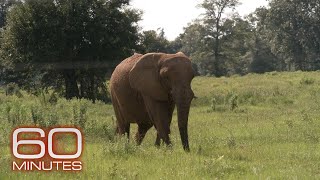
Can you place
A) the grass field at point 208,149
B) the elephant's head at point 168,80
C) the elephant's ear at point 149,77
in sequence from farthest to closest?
1. the elephant's ear at point 149,77
2. the elephant's head at point 168,80
3. the grass field at point 208,149

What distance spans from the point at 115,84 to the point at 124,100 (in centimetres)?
79

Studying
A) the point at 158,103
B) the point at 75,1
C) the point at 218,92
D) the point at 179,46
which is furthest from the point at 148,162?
the point at 179,46

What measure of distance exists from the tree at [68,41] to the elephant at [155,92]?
55.6 feet

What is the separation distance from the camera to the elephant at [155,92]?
10.1 meters

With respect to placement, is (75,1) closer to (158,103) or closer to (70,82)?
(70,82)

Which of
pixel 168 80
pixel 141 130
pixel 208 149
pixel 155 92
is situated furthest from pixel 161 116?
pixel 141 130

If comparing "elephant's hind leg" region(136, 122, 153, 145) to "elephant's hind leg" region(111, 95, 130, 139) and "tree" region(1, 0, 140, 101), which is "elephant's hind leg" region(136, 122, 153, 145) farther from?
"tree" region(1, 0, 140, 101)

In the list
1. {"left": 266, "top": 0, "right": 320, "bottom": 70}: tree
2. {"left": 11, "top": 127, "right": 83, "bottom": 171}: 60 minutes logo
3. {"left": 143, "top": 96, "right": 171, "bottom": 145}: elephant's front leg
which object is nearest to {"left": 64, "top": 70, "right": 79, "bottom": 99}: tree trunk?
{"left": 11, "top": 127, "right": 83, "bottom": 171}: 60 minutes logo

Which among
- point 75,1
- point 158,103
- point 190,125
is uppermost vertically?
point 75,1

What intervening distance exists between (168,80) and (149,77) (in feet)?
2.41

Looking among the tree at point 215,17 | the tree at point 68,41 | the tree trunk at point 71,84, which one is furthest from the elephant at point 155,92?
the tree at point 215,17

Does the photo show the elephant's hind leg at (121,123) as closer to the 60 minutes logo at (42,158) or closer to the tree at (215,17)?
the 60 minutes logo at (42,158)

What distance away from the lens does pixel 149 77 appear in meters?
11.1

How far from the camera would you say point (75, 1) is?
96.6 feet
